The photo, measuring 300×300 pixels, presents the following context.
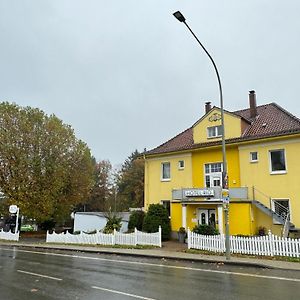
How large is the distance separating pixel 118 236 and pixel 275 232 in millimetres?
10123

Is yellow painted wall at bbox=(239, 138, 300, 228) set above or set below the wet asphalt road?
above

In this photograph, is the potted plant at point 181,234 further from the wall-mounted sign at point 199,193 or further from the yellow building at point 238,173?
the wall-mounted sign at point 199,193

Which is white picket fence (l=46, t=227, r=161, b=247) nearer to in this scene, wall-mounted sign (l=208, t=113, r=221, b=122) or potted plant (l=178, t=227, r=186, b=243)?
potted plant (l=178, t=227, r=186, b=243)

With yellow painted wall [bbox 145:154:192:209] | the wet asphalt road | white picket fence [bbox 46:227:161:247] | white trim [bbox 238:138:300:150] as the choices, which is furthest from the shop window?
the wet asphalt road

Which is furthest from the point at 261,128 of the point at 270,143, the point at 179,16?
the point at 179,16

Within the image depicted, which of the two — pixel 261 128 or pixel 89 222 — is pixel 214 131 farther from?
pixel 89 222

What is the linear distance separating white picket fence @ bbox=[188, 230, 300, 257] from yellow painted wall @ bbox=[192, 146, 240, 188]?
7.15 metres

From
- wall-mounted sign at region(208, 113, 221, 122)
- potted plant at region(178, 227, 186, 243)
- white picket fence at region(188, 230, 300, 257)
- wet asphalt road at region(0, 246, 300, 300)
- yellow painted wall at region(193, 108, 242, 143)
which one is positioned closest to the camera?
wet asphalt road at region(0, 246, 300, 300)

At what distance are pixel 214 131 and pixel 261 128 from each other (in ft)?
11.4

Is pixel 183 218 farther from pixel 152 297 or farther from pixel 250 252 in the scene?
pixel 152 297

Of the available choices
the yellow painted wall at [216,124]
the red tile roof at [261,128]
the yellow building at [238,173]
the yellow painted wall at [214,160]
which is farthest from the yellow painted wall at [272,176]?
the yellow painted wall at [216,124]

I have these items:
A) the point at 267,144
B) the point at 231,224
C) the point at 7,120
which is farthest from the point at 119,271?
the point at 7,120

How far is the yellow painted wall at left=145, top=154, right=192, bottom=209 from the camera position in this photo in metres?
26.4

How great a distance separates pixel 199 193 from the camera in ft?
75.0
